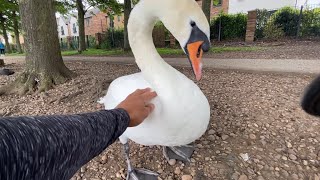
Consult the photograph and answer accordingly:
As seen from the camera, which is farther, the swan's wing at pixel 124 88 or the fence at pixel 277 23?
the fence at pixel 277 23

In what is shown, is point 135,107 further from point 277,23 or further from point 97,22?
point 97,22

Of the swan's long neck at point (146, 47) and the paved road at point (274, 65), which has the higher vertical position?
the swan's long neck at point (146, 47)

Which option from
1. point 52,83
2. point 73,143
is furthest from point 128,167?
point 52,83

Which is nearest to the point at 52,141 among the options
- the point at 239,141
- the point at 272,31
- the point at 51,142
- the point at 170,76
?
the point at 51,142

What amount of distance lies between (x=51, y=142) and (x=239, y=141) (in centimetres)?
244

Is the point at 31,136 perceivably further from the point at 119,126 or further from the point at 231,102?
the point at 231,102

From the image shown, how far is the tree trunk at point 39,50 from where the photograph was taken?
493 cm

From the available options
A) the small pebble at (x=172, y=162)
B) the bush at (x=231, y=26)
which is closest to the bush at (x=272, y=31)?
the bush at (x=231, y=26)

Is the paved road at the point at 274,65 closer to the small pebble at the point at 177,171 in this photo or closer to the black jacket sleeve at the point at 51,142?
the small pebble at the point at 177,171

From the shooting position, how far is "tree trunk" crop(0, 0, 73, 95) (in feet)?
16.2

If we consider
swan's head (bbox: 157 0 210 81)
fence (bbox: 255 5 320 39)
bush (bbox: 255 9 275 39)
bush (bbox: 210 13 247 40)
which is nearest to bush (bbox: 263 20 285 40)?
fence (bbox: 255 5 320 39)

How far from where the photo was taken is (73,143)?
36.2 inches

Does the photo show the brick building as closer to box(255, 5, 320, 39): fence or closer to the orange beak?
box(255, 5, 320, 39): fence

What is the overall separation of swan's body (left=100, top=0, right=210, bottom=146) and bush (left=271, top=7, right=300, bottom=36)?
16854mm
